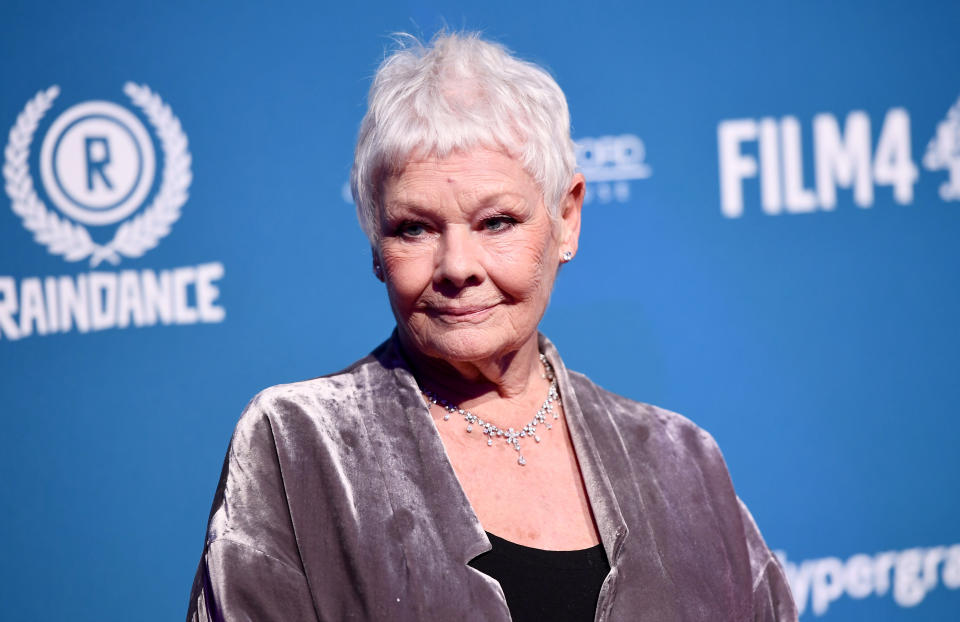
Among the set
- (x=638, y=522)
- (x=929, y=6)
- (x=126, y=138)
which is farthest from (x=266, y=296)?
(x=929, y=6)

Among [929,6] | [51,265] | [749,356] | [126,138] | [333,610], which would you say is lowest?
[333,610]

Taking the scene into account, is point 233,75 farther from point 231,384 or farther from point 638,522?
point 638,522

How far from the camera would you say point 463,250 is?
4.21 feet

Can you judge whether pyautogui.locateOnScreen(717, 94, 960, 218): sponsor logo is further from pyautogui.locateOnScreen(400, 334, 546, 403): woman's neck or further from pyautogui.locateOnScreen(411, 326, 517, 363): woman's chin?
pyautogui.locateOnScreen(411, 326, 517, 363): woman's chin

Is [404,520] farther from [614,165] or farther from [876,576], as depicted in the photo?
[876,576]

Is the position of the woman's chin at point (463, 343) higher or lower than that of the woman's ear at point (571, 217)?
lower

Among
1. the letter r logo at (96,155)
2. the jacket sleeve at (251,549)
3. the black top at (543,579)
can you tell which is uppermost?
the letter r logo at (96,155)

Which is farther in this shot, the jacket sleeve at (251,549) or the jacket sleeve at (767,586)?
the jacket sleeve at (767,586)

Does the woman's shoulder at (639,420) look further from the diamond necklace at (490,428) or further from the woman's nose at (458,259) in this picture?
the woman's nose at (458,259)

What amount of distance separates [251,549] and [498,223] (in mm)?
563

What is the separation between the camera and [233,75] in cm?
218

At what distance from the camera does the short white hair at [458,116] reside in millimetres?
1280

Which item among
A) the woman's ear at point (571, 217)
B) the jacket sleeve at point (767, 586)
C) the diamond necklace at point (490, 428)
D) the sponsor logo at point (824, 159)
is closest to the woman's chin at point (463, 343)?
the diamond necklace at point (490, 428)

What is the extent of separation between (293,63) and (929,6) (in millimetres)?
1782
